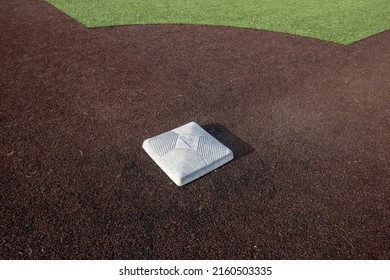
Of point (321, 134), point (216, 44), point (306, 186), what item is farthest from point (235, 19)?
point (306, 186)

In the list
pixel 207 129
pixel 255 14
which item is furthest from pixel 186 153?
pixel 255 14

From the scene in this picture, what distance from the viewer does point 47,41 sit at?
5805mm

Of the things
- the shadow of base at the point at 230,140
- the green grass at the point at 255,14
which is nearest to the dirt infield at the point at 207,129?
the shadow of base at the point at 230,140

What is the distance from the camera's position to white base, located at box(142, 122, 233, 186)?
297 centimetres

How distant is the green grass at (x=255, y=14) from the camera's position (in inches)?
273

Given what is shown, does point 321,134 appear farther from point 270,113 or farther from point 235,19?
point 235,19

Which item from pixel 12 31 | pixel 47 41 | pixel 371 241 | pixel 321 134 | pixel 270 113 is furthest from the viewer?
pixel 12 31

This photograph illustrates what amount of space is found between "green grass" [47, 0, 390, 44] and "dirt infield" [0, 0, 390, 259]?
48.4 inches

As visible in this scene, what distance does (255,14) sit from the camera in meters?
7.84

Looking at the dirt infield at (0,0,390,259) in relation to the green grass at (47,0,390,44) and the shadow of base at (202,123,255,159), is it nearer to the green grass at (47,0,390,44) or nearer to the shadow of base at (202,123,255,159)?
the shadow of base at (202,123,255,159)

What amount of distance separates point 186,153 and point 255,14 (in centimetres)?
604

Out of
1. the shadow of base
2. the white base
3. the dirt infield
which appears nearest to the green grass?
the dirt infield

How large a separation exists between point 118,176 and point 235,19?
5841 millimetres

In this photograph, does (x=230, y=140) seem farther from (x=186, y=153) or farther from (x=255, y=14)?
(x=255, y=14)
